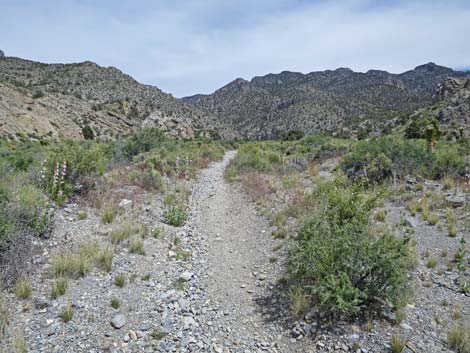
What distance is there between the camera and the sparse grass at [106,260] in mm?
5738

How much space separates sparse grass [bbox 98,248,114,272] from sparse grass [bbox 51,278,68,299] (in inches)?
30.3

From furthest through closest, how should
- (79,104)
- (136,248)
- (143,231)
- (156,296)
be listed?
(79,104)
(143,231)
(136,248)
(156,296)

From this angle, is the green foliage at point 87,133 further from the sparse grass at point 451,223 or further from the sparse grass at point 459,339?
the sparse grass at point 459,339

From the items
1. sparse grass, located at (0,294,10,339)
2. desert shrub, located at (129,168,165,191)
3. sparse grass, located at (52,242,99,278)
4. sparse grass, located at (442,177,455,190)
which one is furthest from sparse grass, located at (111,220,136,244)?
sparse grass, located at (442,177,455,190)

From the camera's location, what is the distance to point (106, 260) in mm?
5836

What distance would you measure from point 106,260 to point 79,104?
51377 mm

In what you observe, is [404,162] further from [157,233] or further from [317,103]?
[317,103]

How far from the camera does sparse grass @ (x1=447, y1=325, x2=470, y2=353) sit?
382 centimetres

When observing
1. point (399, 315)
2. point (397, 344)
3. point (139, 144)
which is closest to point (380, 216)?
point (399, 315)

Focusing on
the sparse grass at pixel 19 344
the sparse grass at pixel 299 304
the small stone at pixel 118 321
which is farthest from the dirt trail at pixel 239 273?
the sparse grass at pixel 19 344

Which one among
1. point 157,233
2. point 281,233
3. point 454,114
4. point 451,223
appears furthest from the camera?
point 454,114

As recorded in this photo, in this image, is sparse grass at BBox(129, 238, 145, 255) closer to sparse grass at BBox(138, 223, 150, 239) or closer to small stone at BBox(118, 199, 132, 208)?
sparse grass at BBox(138, 223, 150, 239)

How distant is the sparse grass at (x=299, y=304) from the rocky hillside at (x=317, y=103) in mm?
56097

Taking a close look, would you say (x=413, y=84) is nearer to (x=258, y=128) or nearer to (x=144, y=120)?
(x=258, y=128)
